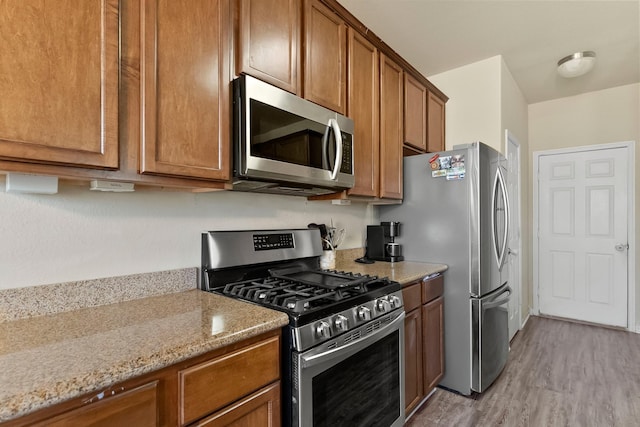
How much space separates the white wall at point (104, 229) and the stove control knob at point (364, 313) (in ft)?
2.61

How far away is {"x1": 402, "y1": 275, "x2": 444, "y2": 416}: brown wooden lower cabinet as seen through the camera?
1.90 metres

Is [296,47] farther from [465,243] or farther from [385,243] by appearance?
[465,243]

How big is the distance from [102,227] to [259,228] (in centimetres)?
79

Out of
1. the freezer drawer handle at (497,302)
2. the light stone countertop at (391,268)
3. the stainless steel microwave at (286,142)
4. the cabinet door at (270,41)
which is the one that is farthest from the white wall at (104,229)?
the freezer drawer handle at (497,302)

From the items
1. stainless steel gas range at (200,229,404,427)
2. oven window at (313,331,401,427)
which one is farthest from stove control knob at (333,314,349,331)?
oven window at (313,331,401,427)

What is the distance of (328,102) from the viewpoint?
182 centimetres

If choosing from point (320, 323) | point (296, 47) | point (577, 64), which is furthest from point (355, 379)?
point (577, 64)

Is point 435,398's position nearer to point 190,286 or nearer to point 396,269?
point 396,269

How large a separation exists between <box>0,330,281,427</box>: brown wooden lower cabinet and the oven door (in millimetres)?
102

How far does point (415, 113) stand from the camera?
8.80 feet

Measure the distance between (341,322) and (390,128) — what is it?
5.08 feet

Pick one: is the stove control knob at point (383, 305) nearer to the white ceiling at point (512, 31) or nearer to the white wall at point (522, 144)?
the white ceiling at point (512, 31)

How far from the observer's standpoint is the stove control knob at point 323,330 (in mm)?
1203

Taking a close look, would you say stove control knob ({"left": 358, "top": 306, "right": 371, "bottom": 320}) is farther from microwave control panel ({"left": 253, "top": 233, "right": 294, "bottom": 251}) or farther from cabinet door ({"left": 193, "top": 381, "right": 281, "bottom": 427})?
microwave control panel ({"left": 253, "top": 233, "right": 294, "bottom": 251})
